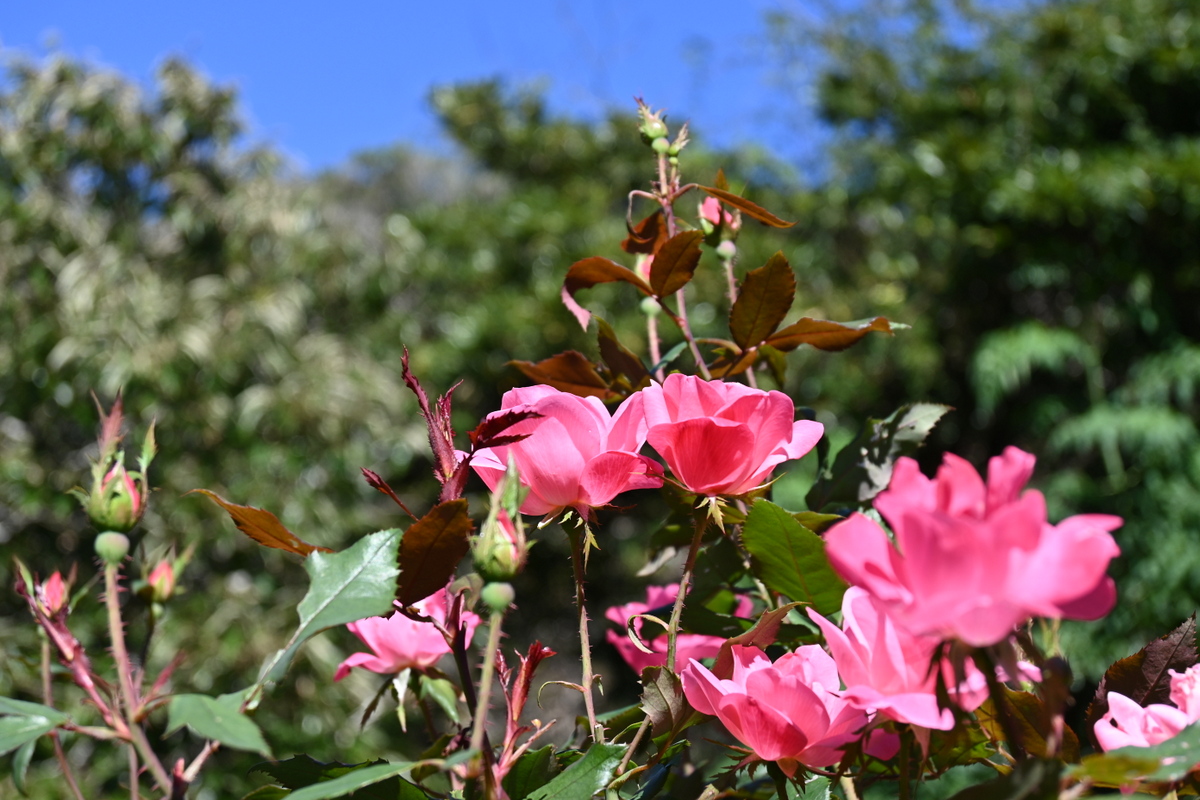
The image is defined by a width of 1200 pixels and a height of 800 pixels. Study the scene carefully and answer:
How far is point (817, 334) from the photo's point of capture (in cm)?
45

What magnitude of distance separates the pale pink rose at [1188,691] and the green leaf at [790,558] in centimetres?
11

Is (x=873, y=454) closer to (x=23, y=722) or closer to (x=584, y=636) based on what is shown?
(x=584, y=636)

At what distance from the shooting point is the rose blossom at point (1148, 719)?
30 cm

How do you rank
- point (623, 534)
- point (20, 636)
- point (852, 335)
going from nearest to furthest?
point (852, 335) → point (20, 636) → point (623, 534)

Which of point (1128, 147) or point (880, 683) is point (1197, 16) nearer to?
point (1128, 147)

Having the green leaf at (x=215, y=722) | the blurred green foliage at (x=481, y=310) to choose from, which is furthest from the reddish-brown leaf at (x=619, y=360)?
the blurred green foliage at (x=481, y=310)

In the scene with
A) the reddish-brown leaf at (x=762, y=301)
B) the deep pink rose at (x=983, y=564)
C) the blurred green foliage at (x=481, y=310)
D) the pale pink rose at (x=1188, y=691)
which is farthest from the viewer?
the blurred green foliage at (x=481, y=310)

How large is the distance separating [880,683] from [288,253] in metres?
3.23

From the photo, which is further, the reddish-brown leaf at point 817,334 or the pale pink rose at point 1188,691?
the reddish-brown leaf at point 817,334

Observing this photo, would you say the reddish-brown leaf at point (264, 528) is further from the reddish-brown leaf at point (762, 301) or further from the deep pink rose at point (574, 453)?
the reddish-brown leaf at point (762, 301)

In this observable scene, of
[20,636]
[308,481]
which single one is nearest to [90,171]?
[308,481]

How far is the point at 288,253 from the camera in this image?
10.7ft

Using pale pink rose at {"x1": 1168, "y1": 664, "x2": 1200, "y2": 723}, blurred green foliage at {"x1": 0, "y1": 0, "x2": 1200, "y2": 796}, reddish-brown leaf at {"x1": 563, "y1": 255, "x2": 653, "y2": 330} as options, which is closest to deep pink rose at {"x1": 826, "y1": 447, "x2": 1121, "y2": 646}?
pale pink rose at {"x1": 1168, "y1": 664, "x2": 1200, "y2": 723}

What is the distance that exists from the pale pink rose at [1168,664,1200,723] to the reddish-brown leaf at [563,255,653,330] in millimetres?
251
